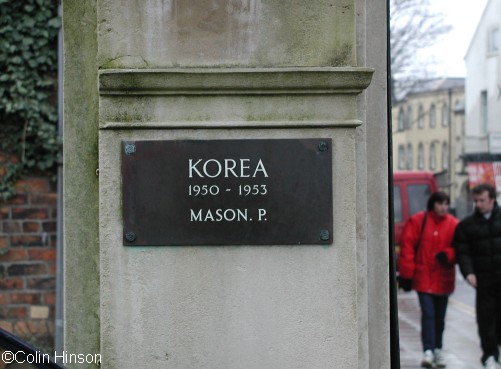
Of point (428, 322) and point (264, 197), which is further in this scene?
point (428, 322)

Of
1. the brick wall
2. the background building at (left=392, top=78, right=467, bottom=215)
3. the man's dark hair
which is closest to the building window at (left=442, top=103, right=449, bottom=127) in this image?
the background building at (left=392, top=78, right=467, bottom=215)

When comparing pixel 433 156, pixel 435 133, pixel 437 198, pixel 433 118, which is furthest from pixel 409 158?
pixel 437 198

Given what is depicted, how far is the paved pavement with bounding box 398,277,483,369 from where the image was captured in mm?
9430

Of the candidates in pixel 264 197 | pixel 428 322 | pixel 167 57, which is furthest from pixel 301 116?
pixel 428 322

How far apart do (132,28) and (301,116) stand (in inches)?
31.2

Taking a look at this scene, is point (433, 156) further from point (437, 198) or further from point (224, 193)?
point (224, 193)

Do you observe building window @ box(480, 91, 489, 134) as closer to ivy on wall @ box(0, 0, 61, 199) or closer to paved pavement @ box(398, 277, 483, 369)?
paved pavement @ box(398, 277, 483, 369)

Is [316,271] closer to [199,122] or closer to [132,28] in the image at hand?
[199,122]

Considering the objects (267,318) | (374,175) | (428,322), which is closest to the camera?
(267,318)

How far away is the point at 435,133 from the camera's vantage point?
2785 inches

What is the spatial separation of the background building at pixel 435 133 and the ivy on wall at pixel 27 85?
177ft

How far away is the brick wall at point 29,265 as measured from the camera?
6184 mm

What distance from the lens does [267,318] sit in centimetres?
339

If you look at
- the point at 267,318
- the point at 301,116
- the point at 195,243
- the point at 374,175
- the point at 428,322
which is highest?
the point at 301,116
